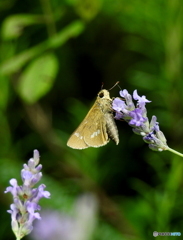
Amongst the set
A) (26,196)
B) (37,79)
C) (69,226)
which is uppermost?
(37,79)

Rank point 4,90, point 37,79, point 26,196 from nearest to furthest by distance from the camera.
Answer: point 26,196 → point 37,79 → point 4,90

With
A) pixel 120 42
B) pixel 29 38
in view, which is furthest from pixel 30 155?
pixel 120 42

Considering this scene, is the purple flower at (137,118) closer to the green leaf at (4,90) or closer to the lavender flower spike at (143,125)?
the lavender flower spike at (143,125)

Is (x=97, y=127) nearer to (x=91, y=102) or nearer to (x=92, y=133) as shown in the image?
(x=92, y=133)

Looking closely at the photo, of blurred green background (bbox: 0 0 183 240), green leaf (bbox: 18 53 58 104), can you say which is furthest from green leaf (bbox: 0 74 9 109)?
green leaf (bbox: 18 53 58 104)

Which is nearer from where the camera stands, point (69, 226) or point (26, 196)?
point (26, 196)

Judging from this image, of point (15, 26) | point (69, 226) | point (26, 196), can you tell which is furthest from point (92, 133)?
point (15, 26)
